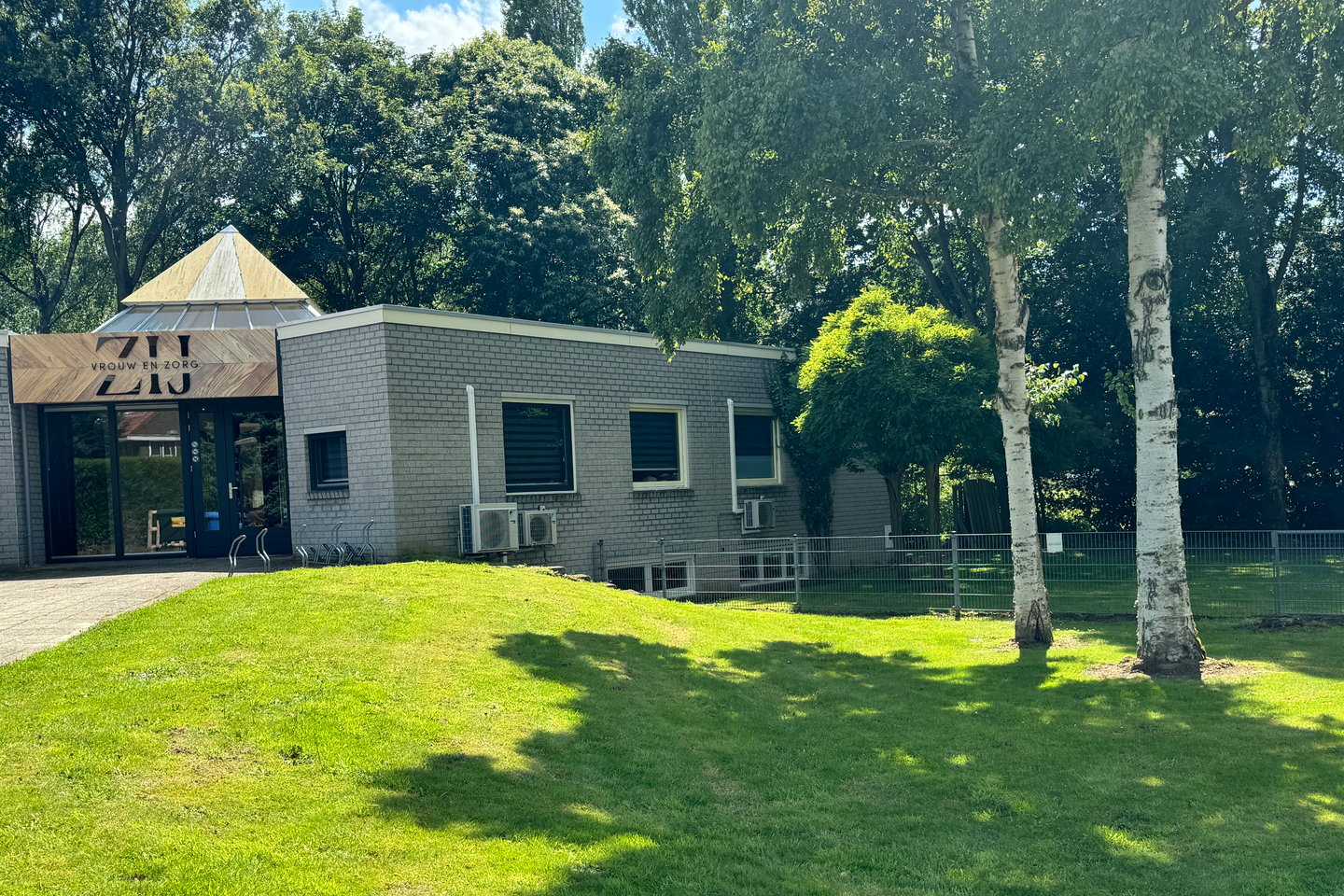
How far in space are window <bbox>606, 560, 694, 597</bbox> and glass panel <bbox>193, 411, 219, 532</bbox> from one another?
6.17 metres

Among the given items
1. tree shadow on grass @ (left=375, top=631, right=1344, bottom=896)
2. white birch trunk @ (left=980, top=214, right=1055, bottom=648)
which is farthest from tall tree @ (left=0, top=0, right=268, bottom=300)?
tree shadow on grass @ (left=375, top=631, right=1344, bottom=896)

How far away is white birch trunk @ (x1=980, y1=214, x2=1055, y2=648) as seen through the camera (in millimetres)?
11469

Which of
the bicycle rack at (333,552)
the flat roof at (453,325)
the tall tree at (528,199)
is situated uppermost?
the tall tree at (528,199)

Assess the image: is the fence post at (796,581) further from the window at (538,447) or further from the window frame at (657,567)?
the window at (538,447)

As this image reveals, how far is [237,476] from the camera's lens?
16609mm

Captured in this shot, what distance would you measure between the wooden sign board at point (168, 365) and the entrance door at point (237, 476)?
0.53 meters

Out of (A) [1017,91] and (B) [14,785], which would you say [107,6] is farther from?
(B) [14,785]

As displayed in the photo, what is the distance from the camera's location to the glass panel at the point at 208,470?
16531mm

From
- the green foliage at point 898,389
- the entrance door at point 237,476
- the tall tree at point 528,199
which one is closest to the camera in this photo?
the entrance door at point 237,476

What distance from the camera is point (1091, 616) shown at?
13.5 m

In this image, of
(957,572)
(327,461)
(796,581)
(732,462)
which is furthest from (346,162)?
(957,572)

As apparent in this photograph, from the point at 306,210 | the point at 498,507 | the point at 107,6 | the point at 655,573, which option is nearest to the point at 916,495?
the point at 655,573

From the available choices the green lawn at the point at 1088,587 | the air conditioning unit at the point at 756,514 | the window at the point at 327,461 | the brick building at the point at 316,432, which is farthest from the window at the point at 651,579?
the window at the point at 327,461

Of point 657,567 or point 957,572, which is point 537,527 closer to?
point 657,567
